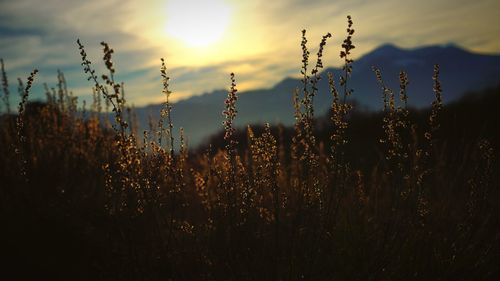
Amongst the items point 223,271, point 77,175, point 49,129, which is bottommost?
point 223,271

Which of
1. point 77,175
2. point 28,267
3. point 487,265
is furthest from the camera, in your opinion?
point 77,175

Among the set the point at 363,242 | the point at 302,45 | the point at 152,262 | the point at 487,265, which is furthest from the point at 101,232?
the point at 487,265

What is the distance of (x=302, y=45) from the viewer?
238cm

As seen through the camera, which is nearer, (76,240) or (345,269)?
(345,269)

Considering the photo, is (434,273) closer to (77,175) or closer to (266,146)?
(266,146)

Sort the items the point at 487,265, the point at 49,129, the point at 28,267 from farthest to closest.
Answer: the point at 49,129
the point at 28,267
the point at 487,265

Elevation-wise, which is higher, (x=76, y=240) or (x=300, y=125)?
(x=300, y=125)

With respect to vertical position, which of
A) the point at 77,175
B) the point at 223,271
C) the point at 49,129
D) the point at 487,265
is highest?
the point at 49,129

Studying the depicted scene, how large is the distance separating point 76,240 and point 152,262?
1089mm

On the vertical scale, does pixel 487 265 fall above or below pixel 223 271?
below

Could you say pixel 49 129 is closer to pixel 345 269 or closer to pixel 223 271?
pixel 223 271

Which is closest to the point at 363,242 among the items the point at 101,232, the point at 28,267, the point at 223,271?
the point at 223,271

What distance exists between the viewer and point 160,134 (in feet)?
9.19

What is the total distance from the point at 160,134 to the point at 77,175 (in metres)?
2.72
